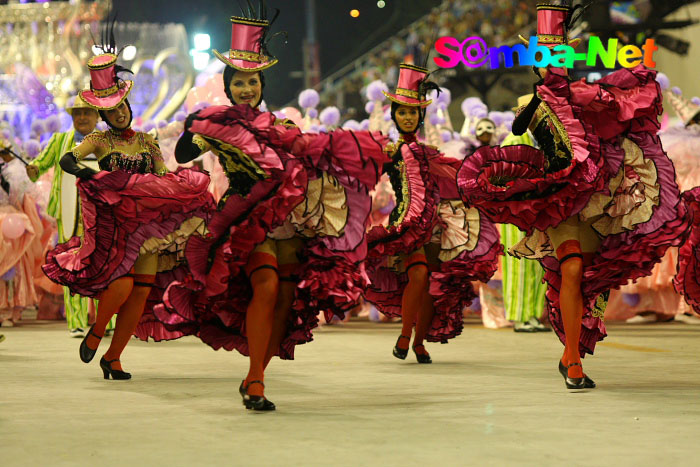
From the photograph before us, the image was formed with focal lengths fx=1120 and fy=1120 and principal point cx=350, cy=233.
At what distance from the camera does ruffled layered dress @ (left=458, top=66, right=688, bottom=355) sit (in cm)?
530

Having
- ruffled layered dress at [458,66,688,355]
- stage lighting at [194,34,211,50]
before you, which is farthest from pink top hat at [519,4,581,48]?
stage lighting at [194,34,211,50]

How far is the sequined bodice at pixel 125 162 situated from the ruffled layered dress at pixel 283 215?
1499 mm

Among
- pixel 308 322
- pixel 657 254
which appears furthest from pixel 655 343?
pixel 308 322

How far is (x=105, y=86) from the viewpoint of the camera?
643 centimetres

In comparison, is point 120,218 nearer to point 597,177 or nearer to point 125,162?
point 125,162

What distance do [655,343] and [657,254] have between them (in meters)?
3.00

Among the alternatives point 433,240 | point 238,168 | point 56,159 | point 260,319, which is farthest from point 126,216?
point 56,159

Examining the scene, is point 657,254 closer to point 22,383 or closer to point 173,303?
point 173,303

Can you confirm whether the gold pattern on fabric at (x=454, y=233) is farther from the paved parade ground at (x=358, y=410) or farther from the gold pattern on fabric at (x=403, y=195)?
the paved parade ground at (x=358, y=410)

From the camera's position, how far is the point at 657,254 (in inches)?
214

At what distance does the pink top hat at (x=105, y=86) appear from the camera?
6.35 meters

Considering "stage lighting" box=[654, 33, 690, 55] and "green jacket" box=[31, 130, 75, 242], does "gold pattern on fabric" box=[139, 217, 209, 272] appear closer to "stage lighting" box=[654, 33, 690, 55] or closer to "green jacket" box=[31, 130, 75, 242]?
"green jacket" box=[31, 130, 75, 242]

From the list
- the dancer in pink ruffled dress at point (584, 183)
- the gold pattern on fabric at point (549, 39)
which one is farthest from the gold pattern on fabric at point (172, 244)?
the gold pattern on fabric at point (549, 39)

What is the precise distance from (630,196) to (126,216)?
2650mm
